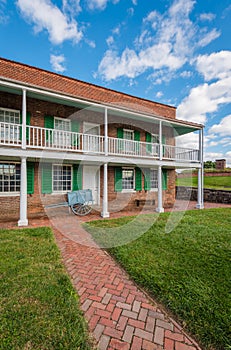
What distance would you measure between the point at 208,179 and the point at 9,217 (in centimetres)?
2292

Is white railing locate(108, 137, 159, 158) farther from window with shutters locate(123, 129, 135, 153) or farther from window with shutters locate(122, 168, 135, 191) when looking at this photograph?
window with shutters locate(122, 168, 135, 191)

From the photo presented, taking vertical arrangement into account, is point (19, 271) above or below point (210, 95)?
below

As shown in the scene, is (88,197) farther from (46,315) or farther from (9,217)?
(46,315)

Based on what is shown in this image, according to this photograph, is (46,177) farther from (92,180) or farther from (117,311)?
(117,311)

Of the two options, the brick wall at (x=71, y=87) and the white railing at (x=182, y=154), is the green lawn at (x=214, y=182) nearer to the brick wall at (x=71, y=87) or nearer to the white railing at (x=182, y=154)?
the white railing at (x=182, y=154)

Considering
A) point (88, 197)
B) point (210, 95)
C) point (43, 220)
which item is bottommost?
point (43, 220)

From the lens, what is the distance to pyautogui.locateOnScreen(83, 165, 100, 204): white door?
9648mm

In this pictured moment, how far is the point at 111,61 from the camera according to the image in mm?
11305

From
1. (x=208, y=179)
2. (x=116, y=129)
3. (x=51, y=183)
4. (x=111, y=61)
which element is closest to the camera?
(x=51, y=183)

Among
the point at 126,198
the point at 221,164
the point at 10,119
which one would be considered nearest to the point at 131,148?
the point at 126,198

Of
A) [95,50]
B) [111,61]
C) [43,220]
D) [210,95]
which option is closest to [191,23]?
[111,61]

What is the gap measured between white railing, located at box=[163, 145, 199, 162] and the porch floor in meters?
8.63

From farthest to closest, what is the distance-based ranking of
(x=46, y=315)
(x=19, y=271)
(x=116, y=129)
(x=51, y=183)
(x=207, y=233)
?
(x=116, y=129), (x=51, y=183), (x=207, y=233), (x=19, y=271), (x=46, y=315)

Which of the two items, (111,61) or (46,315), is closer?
(46,315)
